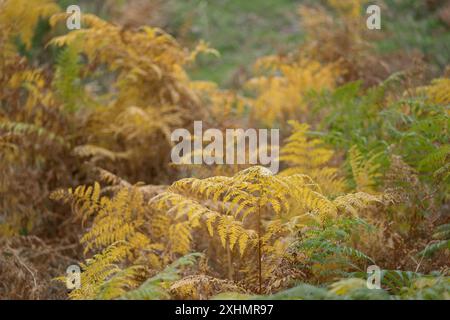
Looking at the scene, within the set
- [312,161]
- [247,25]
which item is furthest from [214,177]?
[247,25]

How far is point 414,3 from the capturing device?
747 cm

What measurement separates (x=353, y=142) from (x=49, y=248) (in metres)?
2.06

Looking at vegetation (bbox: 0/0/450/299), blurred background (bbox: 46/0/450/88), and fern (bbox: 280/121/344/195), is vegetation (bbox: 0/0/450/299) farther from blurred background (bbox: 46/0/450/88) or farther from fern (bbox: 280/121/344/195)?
blurred background (bbox: 46/0/450/88)

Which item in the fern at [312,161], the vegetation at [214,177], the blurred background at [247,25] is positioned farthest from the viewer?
the blurred background at [247,25]

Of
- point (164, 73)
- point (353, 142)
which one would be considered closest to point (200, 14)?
point (164, 73)

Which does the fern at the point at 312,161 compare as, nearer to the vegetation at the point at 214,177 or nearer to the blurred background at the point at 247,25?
the vegetation at the point at 214,177

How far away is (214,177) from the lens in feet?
8.50

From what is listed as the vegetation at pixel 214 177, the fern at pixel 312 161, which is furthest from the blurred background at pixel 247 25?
the fern at pixel 312 161

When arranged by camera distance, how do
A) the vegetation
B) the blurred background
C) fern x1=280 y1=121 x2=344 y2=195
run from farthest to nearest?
1. the blurred background
2. fern x1=280 y1=121 x2=344 y2=195
3. the vegetation

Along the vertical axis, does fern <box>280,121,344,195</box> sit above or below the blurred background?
below

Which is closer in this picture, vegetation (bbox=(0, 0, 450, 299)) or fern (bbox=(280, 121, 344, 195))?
vegetation (bbox=(0, 0, 450, 299))

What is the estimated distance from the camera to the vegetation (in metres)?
2.59

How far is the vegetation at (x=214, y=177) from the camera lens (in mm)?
2586

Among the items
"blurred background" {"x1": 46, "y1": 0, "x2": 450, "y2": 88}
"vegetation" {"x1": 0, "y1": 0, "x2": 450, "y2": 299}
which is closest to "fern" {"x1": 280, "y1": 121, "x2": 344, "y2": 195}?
"vegetation" {"x1": 0, "y1": 0, "x2": 450, "y2": 299}
